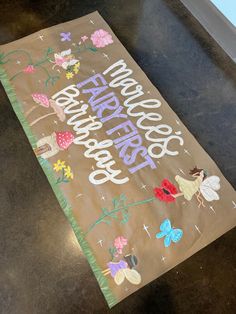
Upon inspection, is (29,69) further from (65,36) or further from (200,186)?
(200,186)

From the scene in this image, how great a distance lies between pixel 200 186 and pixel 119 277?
22 cm

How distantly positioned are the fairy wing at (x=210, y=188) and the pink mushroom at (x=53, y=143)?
0.27m

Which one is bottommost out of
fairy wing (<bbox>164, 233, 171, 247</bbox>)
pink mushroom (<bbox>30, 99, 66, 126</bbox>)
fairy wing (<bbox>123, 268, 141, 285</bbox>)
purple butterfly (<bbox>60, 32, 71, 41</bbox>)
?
fairy wing (<bbox>123, 268, 141, 285</bbox>)

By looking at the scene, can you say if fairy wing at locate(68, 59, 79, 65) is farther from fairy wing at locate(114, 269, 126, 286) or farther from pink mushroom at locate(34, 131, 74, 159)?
fairy wing at locate(114, 269, 126, 286)

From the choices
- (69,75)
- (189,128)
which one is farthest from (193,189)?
(69,75)

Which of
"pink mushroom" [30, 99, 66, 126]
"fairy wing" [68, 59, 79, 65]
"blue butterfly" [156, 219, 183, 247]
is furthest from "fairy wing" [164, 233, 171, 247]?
"fairy wing" [68, 59, 79, 65]

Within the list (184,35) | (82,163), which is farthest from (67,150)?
(184,35)

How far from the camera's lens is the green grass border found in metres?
0.56

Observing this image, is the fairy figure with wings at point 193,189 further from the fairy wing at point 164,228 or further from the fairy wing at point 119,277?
the fairy wing at point 119,277

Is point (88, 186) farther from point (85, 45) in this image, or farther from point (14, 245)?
point (85, 45)

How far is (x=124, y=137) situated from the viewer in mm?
688

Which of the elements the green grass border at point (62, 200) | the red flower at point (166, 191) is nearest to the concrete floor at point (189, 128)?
the green grass border at point (62, 200)

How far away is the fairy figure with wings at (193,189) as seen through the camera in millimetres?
634

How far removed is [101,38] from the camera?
809 mm
